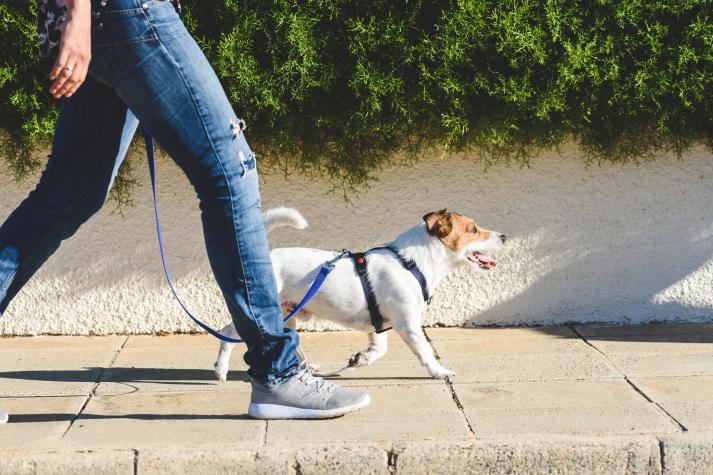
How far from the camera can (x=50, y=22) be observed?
3.13 m

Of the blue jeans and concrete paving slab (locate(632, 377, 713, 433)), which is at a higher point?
the blue jeans

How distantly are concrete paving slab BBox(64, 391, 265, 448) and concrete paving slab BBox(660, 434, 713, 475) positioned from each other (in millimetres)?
1542

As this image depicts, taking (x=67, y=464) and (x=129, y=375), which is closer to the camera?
(x=67, y=464)

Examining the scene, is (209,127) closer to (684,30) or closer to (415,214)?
(415,214)

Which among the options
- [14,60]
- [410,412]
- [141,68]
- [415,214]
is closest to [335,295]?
[410,412]

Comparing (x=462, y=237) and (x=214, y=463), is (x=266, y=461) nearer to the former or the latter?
(x=214, y=463)

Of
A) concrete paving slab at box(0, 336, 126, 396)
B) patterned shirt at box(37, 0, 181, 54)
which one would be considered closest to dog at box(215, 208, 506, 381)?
concrete paving slab at box(0, 336, 126, 396)

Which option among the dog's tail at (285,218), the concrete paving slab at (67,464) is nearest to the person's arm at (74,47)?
the concrete paving slab at (67,464)

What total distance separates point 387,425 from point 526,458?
0.57 metres

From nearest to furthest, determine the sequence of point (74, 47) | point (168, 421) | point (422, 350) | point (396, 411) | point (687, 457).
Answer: point (74, 47), point (687, 457), point (168, 421), point (396, 411), point (422, 350)

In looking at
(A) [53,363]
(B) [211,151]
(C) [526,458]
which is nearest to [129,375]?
(A) [53,363]

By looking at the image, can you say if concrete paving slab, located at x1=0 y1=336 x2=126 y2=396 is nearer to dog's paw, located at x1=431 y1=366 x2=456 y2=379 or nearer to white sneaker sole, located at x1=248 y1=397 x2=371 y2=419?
white sneaker sole, located at x1=248 y1=397 x2=371 y2=419

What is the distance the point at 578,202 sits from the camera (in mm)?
5562

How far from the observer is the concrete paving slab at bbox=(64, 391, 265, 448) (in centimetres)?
344
